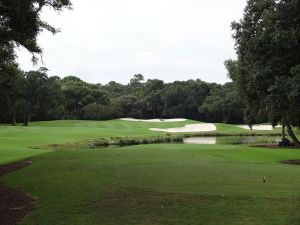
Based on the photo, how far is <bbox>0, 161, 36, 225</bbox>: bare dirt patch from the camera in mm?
11473

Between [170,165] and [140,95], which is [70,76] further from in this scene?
[170,165]

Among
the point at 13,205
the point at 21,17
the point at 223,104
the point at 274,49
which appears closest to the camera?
the point at 13,205

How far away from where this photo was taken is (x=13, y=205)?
13.3m

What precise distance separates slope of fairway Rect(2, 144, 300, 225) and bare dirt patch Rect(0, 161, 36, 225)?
36cm

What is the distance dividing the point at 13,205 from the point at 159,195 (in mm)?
4855

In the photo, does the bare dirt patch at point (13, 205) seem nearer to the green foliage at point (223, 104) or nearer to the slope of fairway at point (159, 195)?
the slope of fairway at point (159, 195)

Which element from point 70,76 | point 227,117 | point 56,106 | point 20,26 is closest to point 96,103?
point 56,106

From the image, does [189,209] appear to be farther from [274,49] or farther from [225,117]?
[225,117]

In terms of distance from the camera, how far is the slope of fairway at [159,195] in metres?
10.1

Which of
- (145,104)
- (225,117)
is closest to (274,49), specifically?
(225,117)

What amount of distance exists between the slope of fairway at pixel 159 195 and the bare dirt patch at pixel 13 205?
365 mm

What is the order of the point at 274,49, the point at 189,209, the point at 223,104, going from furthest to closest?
the point at 223,104
the point at 274,49
the point at 189,209

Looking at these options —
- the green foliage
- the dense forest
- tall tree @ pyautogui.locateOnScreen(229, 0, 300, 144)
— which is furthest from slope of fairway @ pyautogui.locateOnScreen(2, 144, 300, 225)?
the green foliage

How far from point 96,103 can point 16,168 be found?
316 ft
